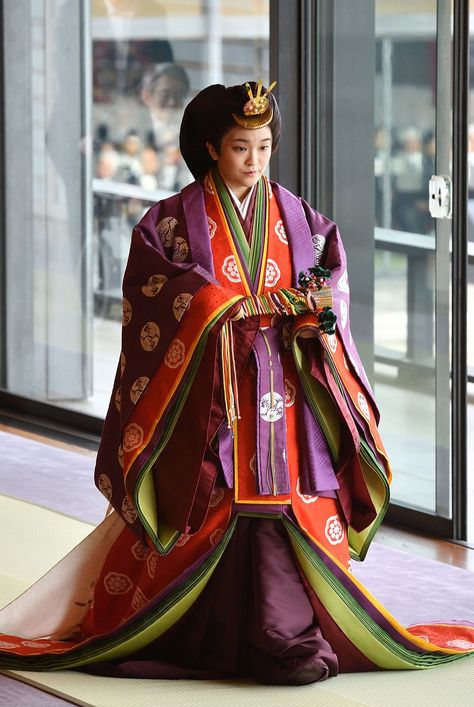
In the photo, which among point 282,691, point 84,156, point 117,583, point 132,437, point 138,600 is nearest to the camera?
point 282,691

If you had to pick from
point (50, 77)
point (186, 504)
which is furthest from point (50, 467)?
point (186, 504)

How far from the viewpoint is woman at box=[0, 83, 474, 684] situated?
10.2 feet

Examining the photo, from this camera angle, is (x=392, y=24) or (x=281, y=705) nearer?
(x=281, y=705)

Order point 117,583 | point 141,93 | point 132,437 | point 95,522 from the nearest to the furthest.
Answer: point 132,437 → point 117,583 → point 95,522 → point 141,93

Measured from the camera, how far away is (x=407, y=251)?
4562 mm

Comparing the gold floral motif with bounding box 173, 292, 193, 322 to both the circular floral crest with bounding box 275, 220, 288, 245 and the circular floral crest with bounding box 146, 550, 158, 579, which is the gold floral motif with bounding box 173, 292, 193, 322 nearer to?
the circular floral crest with bounding box 275, 220, 288, 245

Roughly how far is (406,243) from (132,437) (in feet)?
5.61

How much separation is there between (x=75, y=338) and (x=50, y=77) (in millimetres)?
1133

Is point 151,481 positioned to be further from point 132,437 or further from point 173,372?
point 173,372

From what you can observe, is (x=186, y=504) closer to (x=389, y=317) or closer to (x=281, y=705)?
(x=281, y=705)

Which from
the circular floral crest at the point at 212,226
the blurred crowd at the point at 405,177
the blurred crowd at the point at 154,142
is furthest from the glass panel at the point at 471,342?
the circular floral crest at the point at 212,226

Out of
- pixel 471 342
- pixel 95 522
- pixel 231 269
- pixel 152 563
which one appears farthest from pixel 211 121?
pixel 471 342

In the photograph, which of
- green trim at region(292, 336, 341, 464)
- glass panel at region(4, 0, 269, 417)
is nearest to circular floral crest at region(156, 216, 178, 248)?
green trim at region(292, 336, 341, 464)

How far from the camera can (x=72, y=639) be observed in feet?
11.2
